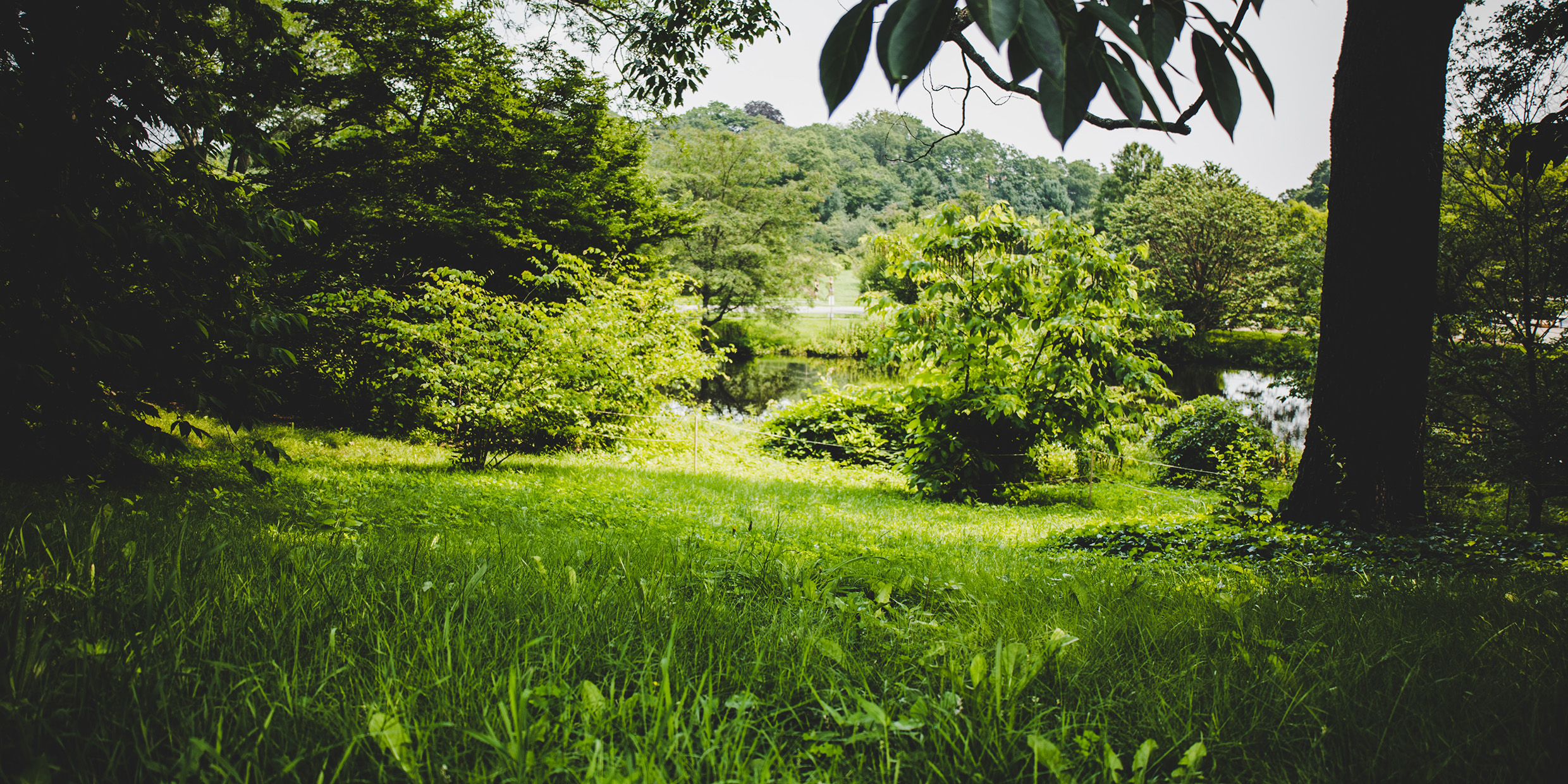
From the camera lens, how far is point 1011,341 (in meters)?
9.32

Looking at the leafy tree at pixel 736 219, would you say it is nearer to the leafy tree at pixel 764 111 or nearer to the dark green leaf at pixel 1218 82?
the dark green leaf at pixel 1218 82

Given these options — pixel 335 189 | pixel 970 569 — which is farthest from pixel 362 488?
pixel 335 189

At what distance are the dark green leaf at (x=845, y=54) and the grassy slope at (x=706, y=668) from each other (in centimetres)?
112

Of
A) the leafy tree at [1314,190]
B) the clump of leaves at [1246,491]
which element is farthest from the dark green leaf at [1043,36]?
the leafy tree at [1314,190]

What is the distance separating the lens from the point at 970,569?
356 centimetres

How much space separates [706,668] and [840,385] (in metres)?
26.0

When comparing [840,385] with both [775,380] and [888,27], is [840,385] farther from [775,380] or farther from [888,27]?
[888,27]

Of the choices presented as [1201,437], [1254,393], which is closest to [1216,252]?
[1254,393]

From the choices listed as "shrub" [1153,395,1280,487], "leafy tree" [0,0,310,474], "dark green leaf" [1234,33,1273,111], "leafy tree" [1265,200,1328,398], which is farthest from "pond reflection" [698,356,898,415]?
"dark green leaf" [1234,33,1273,111]

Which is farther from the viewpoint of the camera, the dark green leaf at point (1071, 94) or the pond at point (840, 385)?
the pond at point (840, 385)

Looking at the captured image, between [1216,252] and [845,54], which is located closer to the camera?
[845,54]

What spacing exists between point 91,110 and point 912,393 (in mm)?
8412

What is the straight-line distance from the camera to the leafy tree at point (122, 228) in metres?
2.92

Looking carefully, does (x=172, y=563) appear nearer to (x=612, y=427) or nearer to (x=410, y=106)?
(x=612, y=427)
